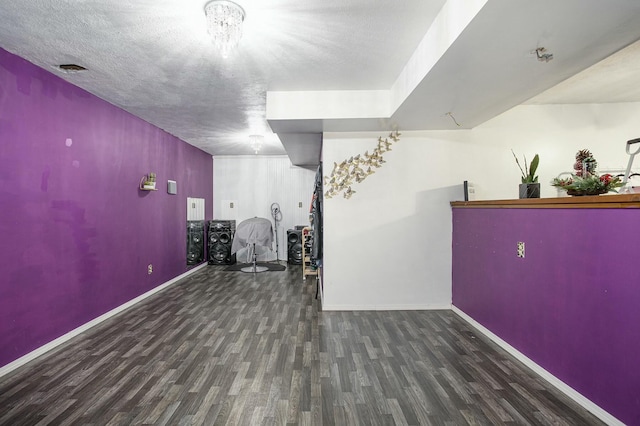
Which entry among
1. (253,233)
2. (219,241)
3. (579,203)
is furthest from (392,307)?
(219,241)

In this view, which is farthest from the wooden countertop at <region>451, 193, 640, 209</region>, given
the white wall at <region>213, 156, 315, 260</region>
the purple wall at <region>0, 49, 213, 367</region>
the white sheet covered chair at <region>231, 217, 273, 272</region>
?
the white wall at <region>213, 156, 315, 260</region>

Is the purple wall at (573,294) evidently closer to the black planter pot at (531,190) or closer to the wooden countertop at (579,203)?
the wooden countertop at (579,203)

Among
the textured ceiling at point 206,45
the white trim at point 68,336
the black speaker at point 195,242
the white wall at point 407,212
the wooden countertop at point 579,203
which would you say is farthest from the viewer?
the black speaker at point 195,242

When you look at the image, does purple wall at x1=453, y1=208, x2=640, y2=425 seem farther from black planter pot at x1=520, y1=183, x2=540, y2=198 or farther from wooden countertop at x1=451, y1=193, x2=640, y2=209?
black planter pot at x1=520, y1=183, x2=540, y2=198

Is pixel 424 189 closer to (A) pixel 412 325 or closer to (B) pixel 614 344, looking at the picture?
(A) pixel 412 325

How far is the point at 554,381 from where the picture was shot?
2.30m

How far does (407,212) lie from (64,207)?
3.60 meters

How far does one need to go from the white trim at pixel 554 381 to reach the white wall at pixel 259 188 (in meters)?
5.01

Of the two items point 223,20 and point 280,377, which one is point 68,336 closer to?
point 280,377

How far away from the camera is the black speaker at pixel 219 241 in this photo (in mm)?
6965

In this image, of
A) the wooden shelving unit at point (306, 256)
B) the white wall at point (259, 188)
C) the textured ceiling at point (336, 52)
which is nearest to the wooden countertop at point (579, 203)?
the textured ceiling at point (336, 52)

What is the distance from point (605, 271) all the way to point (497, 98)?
5.58 ft

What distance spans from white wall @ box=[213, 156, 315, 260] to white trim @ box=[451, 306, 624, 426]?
501cm

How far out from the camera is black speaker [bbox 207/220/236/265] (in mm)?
6965
